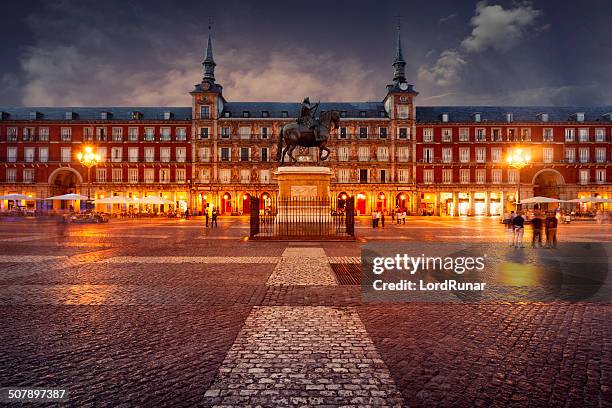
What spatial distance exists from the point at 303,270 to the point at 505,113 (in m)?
57.1

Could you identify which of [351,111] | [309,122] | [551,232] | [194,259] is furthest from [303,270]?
[351,111]

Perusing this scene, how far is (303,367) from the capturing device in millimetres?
3678

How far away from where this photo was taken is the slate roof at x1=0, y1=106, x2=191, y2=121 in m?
54.8

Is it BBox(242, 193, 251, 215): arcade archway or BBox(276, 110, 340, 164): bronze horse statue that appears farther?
BBox(242, 193, 251, 215): arcade archway

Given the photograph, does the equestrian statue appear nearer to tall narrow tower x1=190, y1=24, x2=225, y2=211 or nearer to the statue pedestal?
the statue pedestal

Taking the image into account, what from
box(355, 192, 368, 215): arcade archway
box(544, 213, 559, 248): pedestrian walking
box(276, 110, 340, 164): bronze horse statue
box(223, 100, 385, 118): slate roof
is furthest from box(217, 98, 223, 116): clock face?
box(544, 213, 559, 248): pedestrian walking

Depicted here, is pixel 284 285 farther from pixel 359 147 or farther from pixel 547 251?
pixel 359 147

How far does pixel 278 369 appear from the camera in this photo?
3.63 m

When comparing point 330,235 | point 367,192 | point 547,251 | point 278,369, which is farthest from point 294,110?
point 278,369

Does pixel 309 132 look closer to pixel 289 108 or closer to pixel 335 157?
pixel 335 157

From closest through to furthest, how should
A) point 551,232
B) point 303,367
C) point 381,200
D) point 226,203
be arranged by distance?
point 303,367 → point 551,232 → point 381,200 → point 226,203

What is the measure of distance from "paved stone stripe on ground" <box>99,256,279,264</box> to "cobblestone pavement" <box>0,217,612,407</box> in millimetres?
2733

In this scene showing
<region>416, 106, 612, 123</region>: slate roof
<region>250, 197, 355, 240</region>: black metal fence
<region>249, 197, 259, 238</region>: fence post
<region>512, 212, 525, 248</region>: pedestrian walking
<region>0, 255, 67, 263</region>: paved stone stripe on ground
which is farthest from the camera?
<region>416, 106, 612, 123</region>: slate roof

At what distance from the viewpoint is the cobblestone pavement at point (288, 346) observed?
3.18 m
